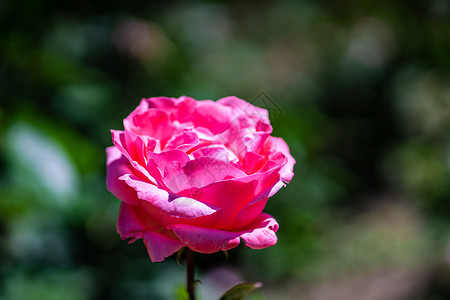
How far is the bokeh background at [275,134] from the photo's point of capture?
1.19 m

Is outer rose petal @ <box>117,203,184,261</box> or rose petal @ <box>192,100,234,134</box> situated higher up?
rose petal @ <box>192,100,234,134</box>

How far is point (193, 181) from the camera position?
1.56 ft

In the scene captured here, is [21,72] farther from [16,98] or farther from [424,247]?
[424,247]

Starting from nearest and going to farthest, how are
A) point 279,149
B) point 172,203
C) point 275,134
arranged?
point 172,203
point 279,149
point 275,134

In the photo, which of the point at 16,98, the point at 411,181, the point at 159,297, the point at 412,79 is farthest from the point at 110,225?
the point at 412,79

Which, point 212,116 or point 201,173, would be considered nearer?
point 201,173

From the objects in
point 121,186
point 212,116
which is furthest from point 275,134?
point 121,186

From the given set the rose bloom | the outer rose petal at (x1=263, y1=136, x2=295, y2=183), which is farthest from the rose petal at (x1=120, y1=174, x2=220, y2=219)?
the outer rose petal at (x1=263, y1=136, x2=295, y2=183)

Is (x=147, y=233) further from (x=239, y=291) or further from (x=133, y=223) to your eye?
(x=239, y=291)

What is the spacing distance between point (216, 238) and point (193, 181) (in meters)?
0.06

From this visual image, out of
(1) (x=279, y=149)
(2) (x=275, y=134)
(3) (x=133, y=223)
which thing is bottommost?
(2) (x=275, y=134)

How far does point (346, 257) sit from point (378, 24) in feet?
6.68

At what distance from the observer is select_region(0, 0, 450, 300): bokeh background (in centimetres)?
119

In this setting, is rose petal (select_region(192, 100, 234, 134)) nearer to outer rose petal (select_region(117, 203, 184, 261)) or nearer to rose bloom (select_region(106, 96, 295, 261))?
rose bloom (select_region(106, 96, 295, 261))
